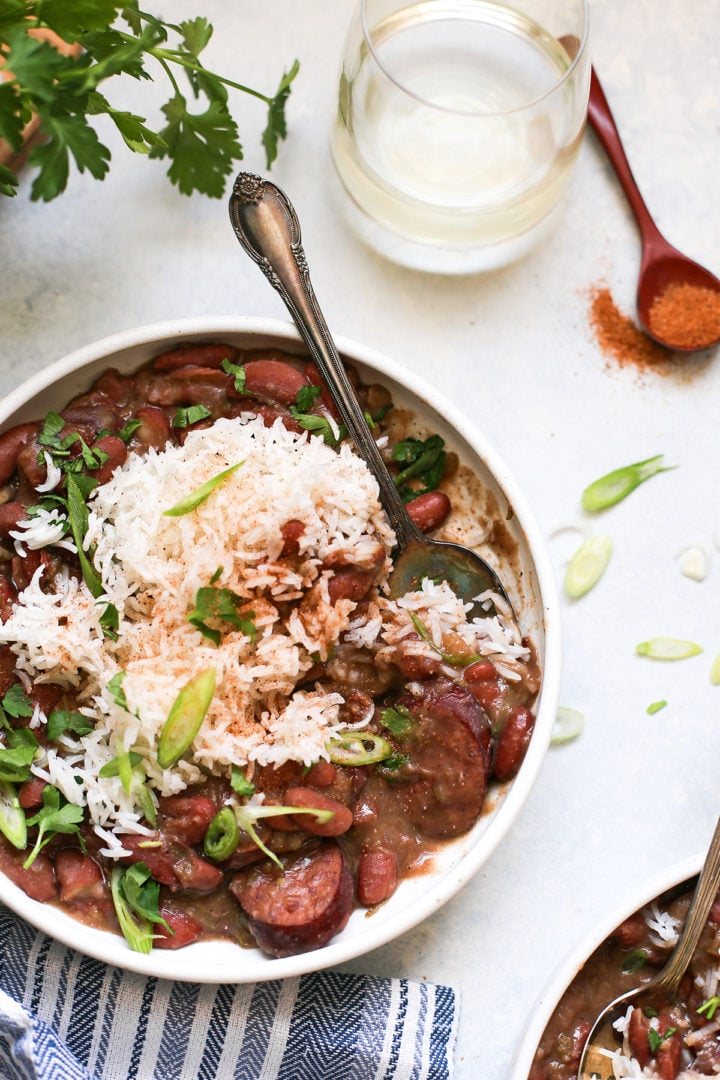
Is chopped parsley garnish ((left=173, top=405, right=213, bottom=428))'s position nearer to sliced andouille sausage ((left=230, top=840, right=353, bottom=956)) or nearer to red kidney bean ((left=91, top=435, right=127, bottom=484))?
red kidney bean ((left=91, top=435, right=127, bottom=484))

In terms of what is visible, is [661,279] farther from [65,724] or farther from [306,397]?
[65,724]

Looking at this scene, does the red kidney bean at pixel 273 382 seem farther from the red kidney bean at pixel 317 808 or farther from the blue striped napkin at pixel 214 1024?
the blue striped napkin at pixel 214 1024

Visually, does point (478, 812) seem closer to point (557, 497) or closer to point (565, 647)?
point (565, 647)

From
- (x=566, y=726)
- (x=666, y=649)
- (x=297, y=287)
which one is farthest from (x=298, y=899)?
(x=297, y=287)

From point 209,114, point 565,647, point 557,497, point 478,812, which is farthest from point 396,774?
point 209,114

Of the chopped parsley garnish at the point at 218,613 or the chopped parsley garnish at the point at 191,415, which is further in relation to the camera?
the chopped parsley garnish at the point at 191,415

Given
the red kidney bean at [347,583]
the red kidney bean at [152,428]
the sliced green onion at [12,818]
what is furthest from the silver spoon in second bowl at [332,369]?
the sliced green onion at [12,818]

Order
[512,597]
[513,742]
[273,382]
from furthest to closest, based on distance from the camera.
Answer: [512,597]
[273,382]
[513,742]
